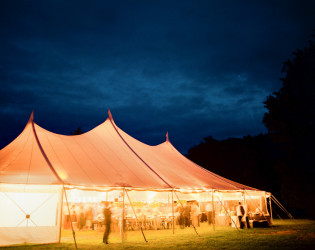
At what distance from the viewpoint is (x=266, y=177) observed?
85.2ft

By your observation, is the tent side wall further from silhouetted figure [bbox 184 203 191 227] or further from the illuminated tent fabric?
silhouetted figure [bbox 184 203 191 227]

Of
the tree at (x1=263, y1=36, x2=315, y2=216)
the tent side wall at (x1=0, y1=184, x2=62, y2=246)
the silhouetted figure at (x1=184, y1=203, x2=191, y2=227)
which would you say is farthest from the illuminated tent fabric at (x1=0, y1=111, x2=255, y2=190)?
the tree at (x1=263, y1=36, x2=315, y2=216)

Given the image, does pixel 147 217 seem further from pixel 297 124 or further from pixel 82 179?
pixel 297 124

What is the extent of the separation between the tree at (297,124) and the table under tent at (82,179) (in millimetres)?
3685

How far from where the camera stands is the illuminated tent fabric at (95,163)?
8664 millimetres

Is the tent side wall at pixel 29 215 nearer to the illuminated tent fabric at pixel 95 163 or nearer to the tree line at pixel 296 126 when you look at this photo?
the illuminated tent fabric at pixel 95 163

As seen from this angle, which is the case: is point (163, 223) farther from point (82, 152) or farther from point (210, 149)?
point (210, 149)

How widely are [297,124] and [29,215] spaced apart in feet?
46.6

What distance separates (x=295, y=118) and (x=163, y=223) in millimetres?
9356

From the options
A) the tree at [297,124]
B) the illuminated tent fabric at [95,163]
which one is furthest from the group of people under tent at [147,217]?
the tree at [297,124]

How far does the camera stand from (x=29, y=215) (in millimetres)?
8367

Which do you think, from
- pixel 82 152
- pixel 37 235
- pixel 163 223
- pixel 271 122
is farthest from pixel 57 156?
pixel 271 122

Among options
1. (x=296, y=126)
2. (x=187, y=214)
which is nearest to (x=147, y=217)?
(x=187, y=214)

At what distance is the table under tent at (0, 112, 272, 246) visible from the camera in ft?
27.1
